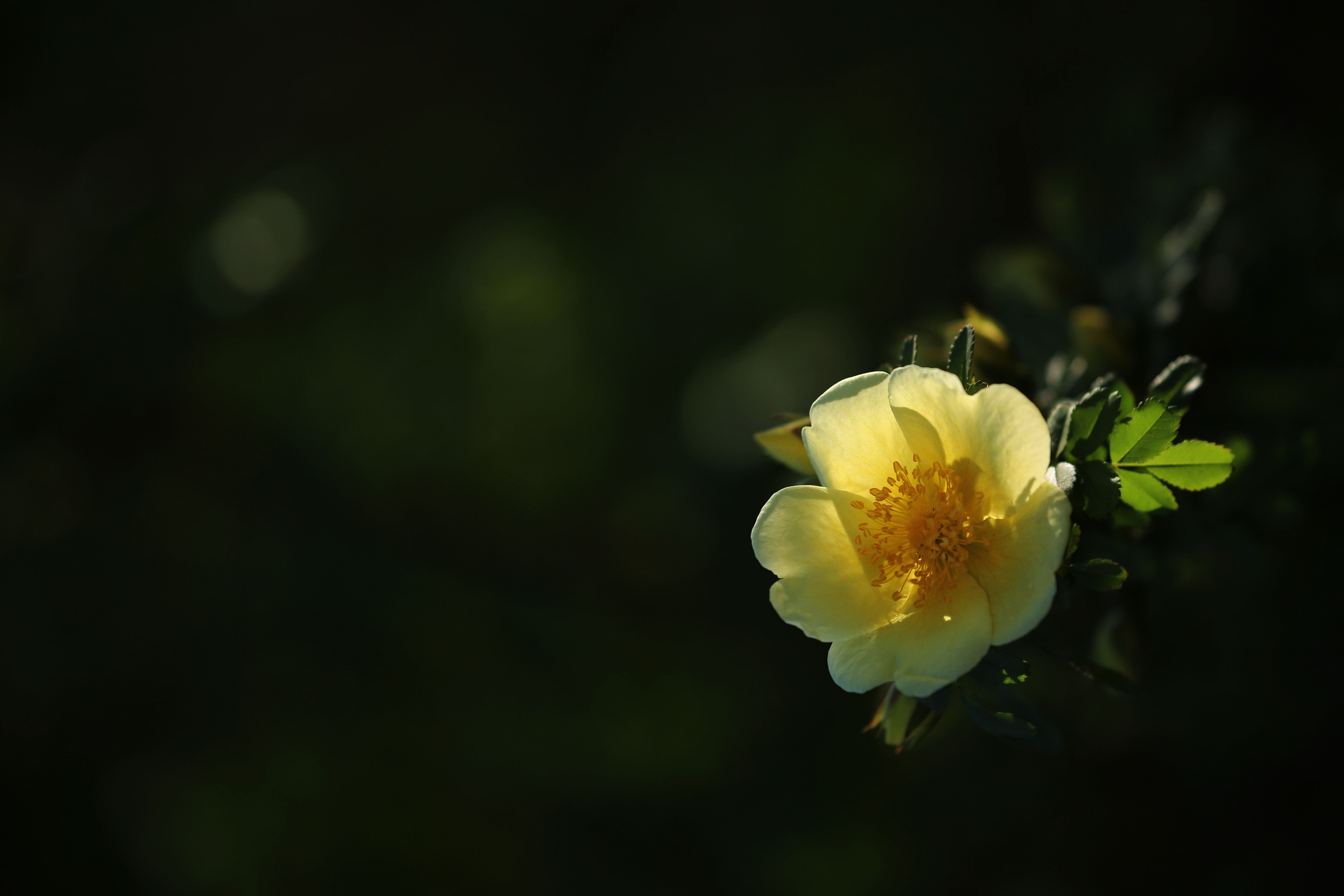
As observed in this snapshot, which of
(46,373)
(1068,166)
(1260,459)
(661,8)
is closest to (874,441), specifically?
(1260,459)

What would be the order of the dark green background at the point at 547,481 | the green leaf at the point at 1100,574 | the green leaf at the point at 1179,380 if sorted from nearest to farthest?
the green leaf at the point at 1100,574, the green leaf at the point at 1179,380, the dark green background at the point at 547,481

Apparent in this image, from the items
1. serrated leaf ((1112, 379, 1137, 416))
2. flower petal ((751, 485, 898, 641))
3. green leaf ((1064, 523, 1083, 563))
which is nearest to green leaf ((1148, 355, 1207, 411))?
serrated leaf ((1112, 379, 1137, 416))

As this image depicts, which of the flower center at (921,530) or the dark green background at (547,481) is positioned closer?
the flower center at (921,530)

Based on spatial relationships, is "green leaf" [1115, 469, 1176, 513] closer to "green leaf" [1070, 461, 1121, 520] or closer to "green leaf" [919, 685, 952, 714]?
"green leaf" [1070, 461, 1121, 520]

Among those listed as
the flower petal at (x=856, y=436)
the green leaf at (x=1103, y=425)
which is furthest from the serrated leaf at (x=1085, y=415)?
the flower petal at (x=856, y=436)

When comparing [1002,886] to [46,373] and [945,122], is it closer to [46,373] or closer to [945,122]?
[945,122]

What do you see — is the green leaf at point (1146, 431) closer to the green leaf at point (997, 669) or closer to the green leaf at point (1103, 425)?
the green leaf at point (1103, 425)

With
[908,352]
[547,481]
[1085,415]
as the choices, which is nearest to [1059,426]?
[1085,415]
